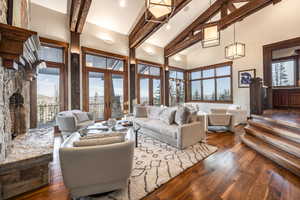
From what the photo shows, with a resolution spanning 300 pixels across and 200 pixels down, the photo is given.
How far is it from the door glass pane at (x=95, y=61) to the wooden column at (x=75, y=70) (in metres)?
0.45

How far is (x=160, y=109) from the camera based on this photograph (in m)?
4.21

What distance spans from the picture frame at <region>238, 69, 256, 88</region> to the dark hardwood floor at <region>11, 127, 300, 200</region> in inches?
192

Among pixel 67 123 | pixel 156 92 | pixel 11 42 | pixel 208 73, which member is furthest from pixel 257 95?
pixel 11 42

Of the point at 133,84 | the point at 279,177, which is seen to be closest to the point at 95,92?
the point at 133,84

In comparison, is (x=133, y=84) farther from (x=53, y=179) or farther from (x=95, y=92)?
(x=53, y=179)

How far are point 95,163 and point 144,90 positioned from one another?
19.3 ft

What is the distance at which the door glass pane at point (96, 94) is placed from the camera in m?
5.37

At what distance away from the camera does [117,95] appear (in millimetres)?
6109

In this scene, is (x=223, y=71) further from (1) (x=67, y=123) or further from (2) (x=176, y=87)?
(1) (x=67, y=123)

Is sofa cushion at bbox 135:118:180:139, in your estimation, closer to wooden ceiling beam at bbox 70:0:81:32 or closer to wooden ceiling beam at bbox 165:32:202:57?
wooden ceiling beam at bbox 70:0:81:32

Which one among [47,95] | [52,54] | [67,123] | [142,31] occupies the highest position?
[142,31]

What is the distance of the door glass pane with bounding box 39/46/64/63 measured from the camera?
4359 millimetres

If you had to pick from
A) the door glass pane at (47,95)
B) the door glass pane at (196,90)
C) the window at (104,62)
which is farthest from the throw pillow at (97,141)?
the door glass pane at (196,90)

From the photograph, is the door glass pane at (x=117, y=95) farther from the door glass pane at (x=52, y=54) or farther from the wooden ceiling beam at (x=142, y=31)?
the door glass pane at (x=52, y=54)
